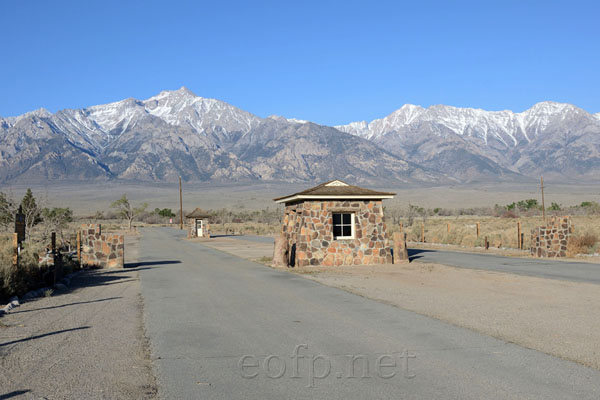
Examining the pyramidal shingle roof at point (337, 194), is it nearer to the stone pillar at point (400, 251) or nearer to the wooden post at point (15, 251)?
the stone pillar at point (400, 251)

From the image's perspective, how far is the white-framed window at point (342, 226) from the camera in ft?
72.9

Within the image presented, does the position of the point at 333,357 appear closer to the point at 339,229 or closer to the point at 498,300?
the point at 498,300

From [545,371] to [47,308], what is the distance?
31.4 ft

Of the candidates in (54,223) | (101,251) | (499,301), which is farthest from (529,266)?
(54,223)

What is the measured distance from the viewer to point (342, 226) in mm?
22250

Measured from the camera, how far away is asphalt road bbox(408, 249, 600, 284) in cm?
1741

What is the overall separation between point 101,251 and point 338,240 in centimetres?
879

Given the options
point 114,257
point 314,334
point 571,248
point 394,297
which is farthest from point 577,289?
point 114,257

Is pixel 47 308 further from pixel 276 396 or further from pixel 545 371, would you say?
pixel 545 371

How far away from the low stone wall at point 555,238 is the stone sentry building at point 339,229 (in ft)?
23.2

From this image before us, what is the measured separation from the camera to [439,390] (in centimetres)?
612

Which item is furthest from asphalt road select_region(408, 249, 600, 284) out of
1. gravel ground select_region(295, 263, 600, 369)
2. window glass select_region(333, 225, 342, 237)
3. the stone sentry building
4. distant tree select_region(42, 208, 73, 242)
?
distant tree select_region(42, 208, 73, 242)

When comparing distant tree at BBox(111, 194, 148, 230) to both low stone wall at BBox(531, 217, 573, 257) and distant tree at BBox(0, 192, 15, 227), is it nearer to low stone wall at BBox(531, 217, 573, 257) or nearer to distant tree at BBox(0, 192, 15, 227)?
distant tree at BBox(0, 192, 15, 227)

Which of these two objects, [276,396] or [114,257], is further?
[114,257]
